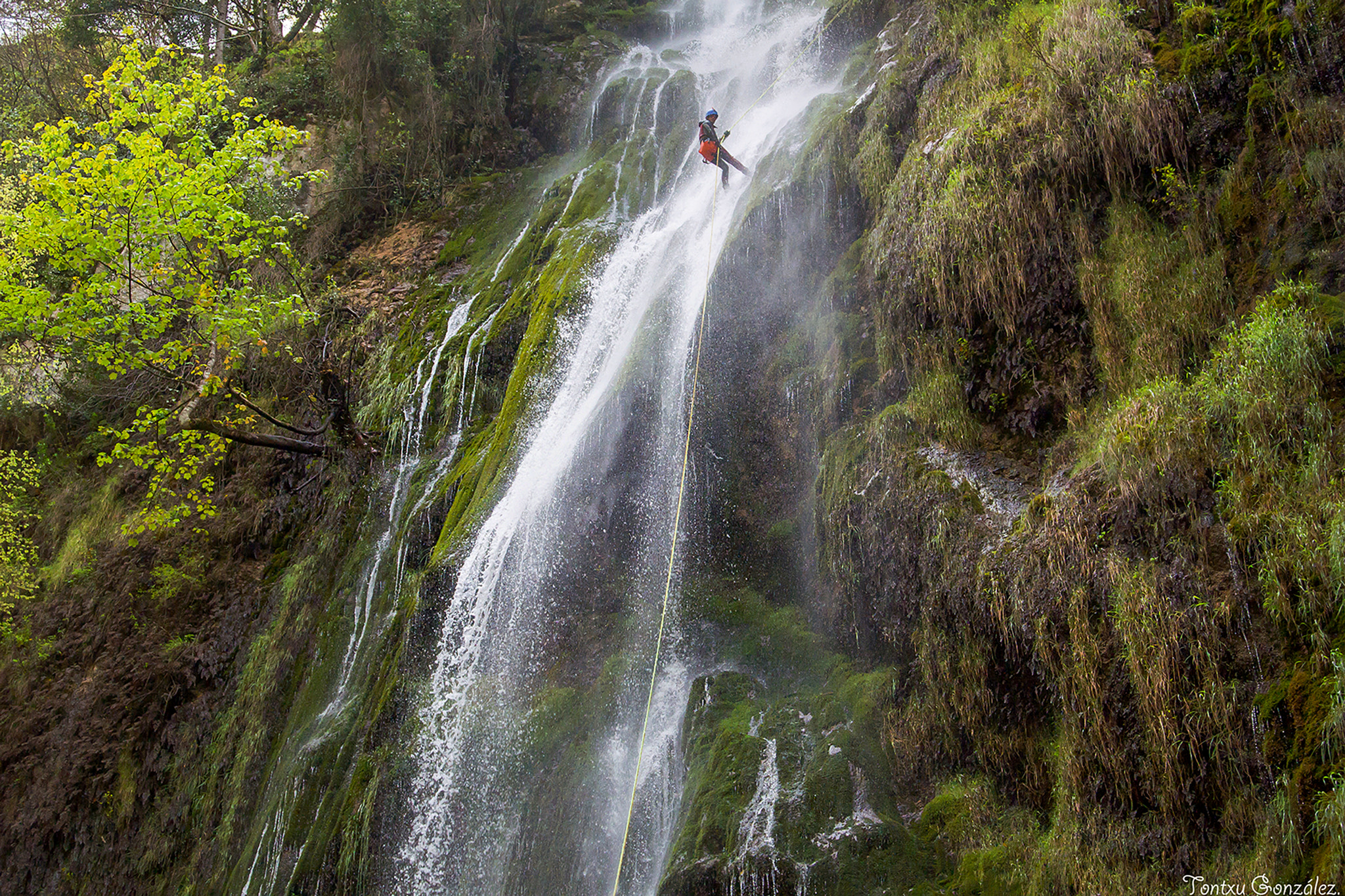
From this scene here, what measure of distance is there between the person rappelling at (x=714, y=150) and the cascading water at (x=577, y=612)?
35cm

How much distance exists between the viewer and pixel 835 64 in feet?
40.4

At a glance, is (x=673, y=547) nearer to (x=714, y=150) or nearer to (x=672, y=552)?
(x=672, y=552)

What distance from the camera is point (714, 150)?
33.7ft

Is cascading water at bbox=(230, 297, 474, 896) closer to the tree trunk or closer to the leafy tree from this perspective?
the leafy tree

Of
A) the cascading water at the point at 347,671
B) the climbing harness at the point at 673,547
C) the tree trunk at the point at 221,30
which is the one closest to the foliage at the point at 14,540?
the cascading water at the point at 347,671

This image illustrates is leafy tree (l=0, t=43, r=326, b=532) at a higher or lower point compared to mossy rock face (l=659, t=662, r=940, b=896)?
higher

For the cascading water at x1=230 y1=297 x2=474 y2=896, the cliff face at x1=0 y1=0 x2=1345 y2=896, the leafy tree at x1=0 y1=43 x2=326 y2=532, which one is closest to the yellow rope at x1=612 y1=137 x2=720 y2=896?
the cliff face at x1=0 y1=0 x2=1345 y2=896

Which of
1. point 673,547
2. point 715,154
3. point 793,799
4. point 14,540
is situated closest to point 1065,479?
point 793,799

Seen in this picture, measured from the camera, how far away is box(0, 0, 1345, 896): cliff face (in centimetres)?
417

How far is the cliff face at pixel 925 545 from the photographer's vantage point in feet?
13.7

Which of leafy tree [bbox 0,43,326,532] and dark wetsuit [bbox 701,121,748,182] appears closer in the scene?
leafy tree [bbox 0,43,326,532]

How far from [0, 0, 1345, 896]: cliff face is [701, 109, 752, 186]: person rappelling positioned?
1250 mm

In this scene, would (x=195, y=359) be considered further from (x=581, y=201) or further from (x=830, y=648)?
(x=830, y=648)

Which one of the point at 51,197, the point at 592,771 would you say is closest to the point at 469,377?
the point at 51,197
